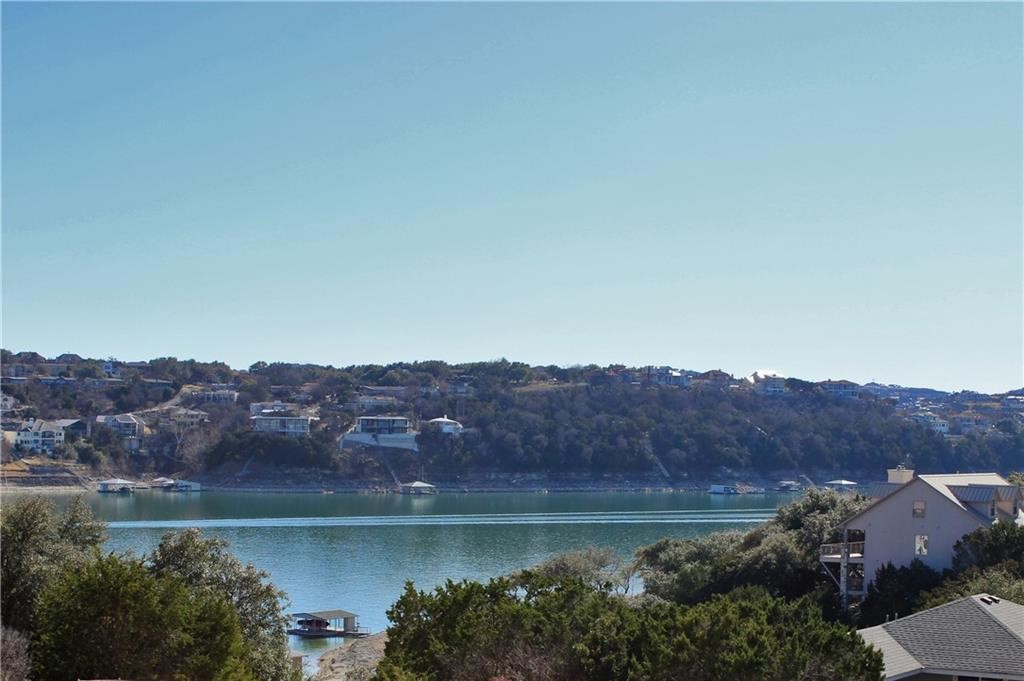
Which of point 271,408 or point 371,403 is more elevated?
point 371,403

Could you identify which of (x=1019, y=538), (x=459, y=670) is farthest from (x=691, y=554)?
(x=459, y=670)

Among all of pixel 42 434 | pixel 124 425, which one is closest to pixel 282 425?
pixel 124 425

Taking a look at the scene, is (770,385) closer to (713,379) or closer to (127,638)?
(713,379)

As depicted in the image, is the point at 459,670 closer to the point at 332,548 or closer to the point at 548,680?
the point at 548,680

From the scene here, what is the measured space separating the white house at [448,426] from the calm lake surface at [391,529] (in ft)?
57.8

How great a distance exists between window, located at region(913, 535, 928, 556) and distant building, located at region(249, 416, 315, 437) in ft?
327

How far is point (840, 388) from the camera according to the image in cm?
16362

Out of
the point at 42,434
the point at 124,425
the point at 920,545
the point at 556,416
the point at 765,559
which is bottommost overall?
the point at 765,559

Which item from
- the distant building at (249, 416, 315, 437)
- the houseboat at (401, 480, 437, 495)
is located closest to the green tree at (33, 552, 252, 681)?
the houseboat at (401, 480, 437, 495)

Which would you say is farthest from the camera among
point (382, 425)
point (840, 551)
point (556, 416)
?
point (556, 416)

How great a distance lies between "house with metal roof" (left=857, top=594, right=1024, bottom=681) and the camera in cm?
1611

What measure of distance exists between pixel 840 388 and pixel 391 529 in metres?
107

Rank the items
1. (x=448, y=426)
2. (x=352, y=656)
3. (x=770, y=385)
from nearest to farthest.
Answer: (x=352, y=656), (x=448, y=426), (x=770, y=385)

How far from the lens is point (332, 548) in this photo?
198 ft
